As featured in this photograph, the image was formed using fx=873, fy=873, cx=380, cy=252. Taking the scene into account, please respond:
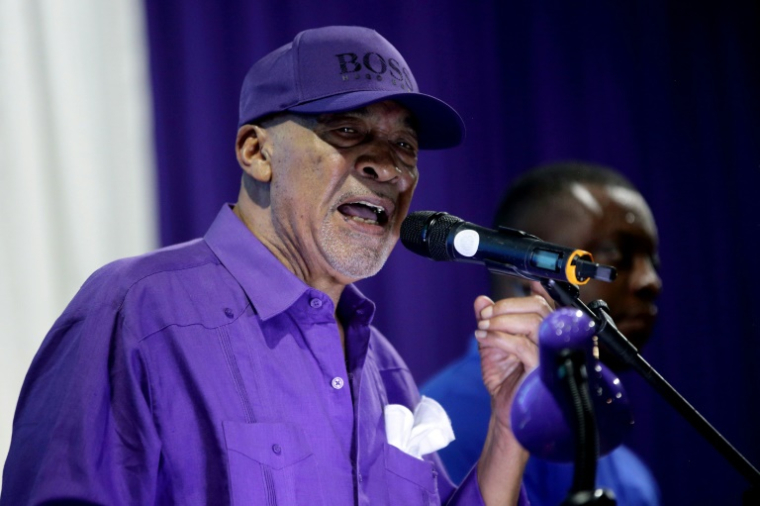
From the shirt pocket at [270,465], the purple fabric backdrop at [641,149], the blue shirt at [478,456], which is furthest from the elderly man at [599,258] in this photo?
the shirt pocket at [270,465]

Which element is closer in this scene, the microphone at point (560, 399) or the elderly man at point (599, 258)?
the microphone at point (560, 399)

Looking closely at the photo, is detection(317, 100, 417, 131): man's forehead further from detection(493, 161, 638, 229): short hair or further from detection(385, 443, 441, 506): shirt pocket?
detection(493, 161, 638, 229): short hair

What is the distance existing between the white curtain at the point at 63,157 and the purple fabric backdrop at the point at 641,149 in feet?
2.07

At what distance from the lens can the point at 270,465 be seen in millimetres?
1362

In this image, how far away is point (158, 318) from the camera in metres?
1.41

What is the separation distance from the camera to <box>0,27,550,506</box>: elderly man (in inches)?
51.3

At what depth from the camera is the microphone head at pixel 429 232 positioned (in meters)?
1.35

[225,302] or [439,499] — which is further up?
[225,302]

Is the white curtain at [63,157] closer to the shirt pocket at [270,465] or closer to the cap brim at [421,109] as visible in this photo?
the cap brim at [421,109]

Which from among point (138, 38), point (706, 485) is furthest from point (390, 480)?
point (706, 485)

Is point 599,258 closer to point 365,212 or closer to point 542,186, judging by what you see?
point 542,186

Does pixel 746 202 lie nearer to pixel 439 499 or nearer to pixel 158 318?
pixel 439 499

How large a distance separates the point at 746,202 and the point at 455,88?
4.19 ft

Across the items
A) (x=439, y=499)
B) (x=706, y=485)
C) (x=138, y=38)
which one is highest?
(x=138, y=38)
